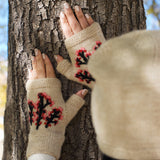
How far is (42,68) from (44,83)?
0.28ft

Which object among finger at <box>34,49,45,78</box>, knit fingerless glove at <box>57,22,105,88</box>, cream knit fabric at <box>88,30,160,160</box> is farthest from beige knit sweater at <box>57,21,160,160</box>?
finger at <box>34,49,45,78</box>

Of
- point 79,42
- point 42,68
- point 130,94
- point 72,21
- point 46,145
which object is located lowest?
point 46,145

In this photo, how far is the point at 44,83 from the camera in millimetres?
1105

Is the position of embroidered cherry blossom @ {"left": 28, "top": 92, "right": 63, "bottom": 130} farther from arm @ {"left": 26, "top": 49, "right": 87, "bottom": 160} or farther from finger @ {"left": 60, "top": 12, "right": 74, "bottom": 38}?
finger @ {"left": 60, "top": 12, "right": 74, "bottom": 38}

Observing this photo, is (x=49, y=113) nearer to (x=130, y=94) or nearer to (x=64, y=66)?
(x=64, y=66)

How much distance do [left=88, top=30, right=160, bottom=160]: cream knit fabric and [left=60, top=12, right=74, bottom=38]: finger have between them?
0.42m

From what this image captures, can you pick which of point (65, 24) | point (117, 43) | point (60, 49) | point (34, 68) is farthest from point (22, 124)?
point (117, 43)

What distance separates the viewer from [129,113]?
68cm

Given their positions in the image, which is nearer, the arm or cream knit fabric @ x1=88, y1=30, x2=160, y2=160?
cream knit fabric @ x1=88, y1=30, x2=160, y2=160

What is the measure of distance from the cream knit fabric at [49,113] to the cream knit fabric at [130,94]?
40cm

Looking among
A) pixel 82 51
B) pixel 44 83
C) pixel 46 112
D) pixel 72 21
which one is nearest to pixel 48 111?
pixel 46 112

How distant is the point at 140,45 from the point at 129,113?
0.67 ft

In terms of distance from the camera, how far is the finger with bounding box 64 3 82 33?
109 cm

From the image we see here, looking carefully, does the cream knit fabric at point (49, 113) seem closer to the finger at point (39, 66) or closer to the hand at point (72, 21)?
the finger at point (39, 66)
